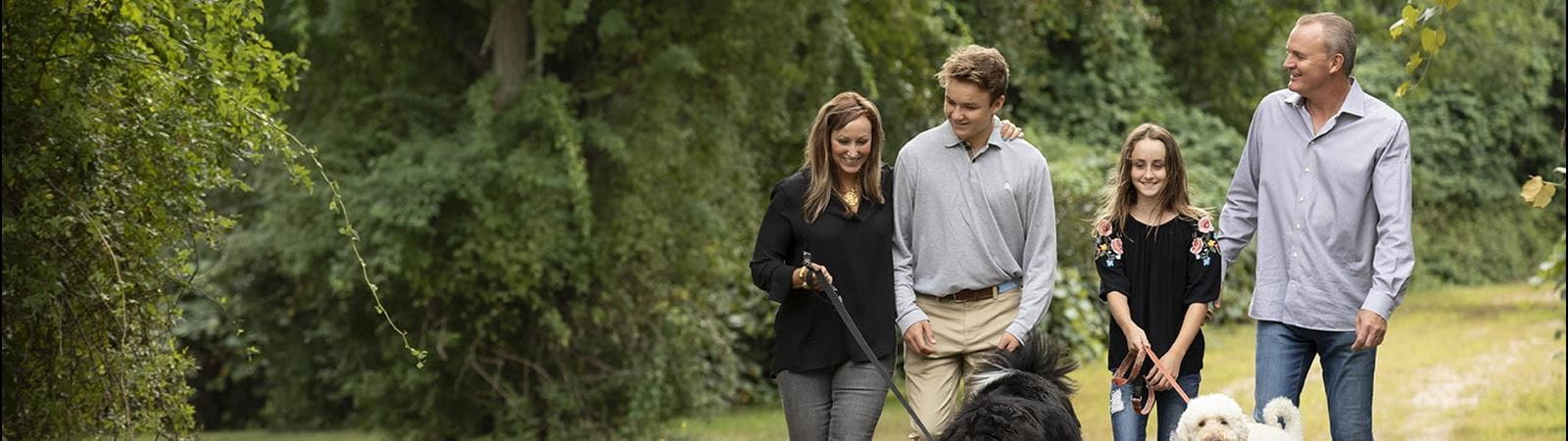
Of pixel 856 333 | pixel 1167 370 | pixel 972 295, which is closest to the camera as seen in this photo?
pixel 1167 370

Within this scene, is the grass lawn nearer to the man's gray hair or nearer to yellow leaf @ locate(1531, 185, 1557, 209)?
yellow leaf @ locate(1531, 185, 1557, 209)

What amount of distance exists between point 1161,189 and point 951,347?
823mm

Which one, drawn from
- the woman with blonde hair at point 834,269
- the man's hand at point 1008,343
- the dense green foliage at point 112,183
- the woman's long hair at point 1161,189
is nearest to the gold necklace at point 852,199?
the woman with blonde hair at point 834,269

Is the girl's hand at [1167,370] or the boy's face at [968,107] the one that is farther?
the boy's face at [968,107]

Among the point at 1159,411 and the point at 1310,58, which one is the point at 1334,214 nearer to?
the point at 1310,58

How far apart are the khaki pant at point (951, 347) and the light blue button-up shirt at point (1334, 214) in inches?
31.5

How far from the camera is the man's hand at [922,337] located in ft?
18.9

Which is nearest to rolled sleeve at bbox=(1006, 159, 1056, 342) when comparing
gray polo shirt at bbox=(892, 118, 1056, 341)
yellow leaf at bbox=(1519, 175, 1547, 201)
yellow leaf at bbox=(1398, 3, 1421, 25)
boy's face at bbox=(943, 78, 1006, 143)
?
gray polo shirt at bbox=(892, 118, 1056, 341)

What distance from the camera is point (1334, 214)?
541 cm

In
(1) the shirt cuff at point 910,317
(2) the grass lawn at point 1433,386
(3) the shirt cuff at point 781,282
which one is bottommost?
(2) the grass lawn at point 1433,386

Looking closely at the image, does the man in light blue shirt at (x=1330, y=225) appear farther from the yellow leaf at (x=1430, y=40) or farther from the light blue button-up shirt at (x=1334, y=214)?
the yellow leaf at (x=1430, y=40)

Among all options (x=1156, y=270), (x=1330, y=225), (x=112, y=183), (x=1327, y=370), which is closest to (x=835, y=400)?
(x=1156, y=270)

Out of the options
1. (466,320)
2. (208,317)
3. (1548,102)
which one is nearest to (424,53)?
(466,320)

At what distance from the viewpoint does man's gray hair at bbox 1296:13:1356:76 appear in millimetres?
5309
